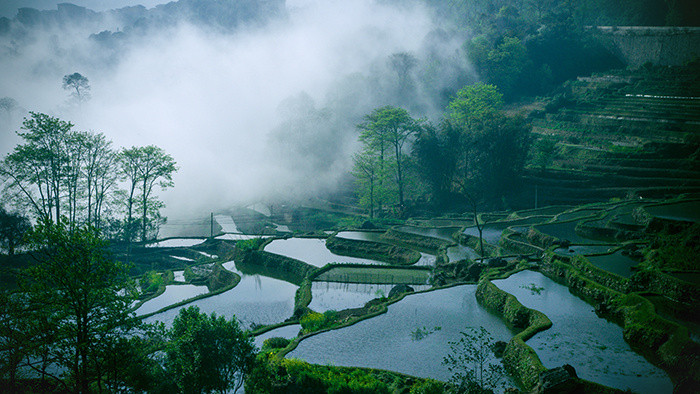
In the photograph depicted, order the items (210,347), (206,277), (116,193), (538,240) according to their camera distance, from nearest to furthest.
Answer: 1. (210,347)
2. (538,240)
3. (206,277)
4. (116,193)

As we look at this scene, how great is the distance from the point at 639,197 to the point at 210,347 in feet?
153

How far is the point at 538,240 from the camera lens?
36.1m

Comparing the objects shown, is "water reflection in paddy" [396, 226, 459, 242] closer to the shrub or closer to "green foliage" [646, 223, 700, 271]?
"green foliage" [646, 223, 700, 271]

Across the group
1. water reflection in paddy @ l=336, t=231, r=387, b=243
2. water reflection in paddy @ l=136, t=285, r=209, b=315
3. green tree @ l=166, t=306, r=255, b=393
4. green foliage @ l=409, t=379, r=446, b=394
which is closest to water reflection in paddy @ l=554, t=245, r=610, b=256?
water reflection in paddy @ l=336, t=231, r=387, b=243

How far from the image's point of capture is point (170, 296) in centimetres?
3525

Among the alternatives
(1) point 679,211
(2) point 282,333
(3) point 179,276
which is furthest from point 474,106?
(2) point 282,333

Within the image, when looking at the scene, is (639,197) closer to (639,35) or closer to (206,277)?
(206,277)

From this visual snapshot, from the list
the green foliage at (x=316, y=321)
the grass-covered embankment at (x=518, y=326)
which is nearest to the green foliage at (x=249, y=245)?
the green foliage at (x=316, y=321)

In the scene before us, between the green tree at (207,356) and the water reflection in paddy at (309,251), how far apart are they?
22083 mm

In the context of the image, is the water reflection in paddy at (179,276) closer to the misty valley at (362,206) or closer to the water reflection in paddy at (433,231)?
the misty valley at (362,206)

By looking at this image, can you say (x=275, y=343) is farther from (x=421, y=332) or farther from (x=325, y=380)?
(x=421, y=332)

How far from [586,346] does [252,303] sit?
1938cm

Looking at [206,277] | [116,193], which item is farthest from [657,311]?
[116,193]

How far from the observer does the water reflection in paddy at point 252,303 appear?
28172mm
